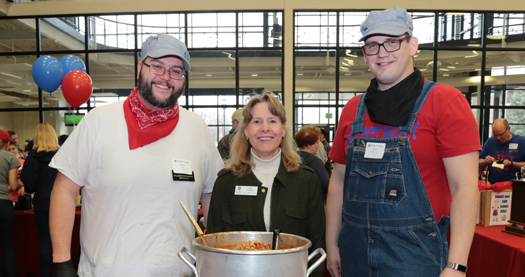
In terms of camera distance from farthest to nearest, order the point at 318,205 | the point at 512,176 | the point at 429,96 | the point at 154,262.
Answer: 1. the point at 512,176
2. the point at 318,205
3. the point at 154,262
4. the point at 429,96

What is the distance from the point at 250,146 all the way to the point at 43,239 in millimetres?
2881

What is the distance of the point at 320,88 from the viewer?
29.5ft

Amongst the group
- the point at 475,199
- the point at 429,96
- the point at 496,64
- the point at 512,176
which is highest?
the point at 496,64

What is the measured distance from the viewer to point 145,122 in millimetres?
1551

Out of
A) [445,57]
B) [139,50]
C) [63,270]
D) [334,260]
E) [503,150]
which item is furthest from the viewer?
[139,50]

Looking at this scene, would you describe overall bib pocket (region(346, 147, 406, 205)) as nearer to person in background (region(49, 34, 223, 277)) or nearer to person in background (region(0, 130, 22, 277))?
person in background (region(49, 34, 223, 277))

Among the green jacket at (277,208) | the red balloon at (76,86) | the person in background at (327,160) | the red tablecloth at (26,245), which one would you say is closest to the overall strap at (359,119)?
the green jacket at (277,208)

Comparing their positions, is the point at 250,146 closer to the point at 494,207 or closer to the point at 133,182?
the point at 133,182

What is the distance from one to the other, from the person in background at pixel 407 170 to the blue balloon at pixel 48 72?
538 centimetres

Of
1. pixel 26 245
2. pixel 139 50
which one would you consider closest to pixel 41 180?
pixel 26 245

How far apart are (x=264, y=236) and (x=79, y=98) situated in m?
5.00

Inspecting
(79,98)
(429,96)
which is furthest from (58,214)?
(79,98)

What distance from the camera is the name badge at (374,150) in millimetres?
1396

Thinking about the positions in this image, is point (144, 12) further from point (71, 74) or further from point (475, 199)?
point (475, 199)
